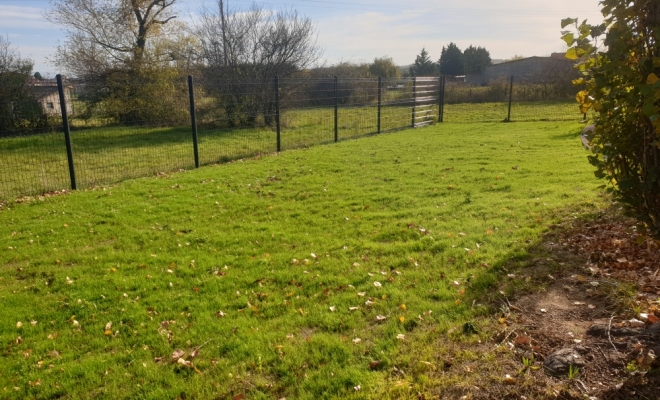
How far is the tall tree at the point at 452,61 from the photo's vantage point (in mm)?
57219

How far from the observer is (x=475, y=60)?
58.2m

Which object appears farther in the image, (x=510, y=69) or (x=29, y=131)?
(x=510, y=69)

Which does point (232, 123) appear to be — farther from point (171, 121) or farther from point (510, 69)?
point (510, 69)

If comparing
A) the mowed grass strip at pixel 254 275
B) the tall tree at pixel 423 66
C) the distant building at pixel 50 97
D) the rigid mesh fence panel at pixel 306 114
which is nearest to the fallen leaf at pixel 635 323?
the mowed grass strip at pixel 254 275

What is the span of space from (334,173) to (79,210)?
15.0 feet

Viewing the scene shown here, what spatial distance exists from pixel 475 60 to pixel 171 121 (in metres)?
52.8

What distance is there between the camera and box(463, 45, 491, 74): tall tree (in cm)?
5728

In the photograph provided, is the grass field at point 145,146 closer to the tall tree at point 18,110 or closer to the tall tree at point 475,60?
the tall tree at point 18,110

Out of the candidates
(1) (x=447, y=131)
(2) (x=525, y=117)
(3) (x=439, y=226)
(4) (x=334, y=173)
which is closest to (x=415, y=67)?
(2) (x=525, y=117)

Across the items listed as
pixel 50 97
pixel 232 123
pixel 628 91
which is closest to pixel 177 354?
pixel 628 91

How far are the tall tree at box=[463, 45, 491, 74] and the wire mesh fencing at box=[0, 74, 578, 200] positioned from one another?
38.7 metres

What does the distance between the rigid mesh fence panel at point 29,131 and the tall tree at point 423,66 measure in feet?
163

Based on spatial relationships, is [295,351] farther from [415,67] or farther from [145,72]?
[415,67]

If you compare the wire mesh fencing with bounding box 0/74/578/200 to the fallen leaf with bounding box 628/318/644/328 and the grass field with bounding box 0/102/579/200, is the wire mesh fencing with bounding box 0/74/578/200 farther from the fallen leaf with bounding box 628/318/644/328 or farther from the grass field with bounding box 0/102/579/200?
the fallen leaf with bounding box 628/318/644/328
